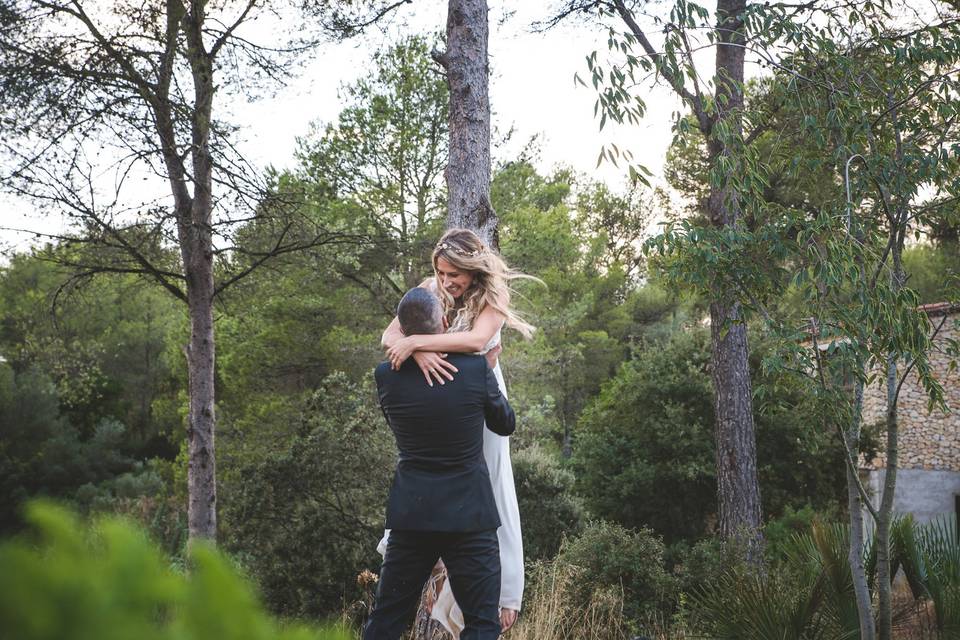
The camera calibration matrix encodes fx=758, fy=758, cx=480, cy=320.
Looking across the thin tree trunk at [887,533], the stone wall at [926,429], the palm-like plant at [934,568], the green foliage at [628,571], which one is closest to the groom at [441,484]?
the thin tree trunk at [887,533]

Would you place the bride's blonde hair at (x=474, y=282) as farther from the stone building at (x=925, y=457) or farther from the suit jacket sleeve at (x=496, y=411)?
the stone building at (x=925, y=457)

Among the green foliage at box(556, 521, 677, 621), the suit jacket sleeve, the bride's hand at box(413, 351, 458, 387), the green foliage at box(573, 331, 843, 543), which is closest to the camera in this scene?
the bride's hand at box(413, 351, 458, 387)

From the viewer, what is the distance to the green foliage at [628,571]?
28.6 ft

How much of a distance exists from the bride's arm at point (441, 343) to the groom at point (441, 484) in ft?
0.15

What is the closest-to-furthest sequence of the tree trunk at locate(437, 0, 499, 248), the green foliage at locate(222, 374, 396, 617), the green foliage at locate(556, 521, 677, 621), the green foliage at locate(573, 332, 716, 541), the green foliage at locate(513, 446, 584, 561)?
the tree trunk at locate(437, 0, 499, 248), the green foliage at locate(556, 521, 677, 621), the green foliage at locate(222, 374, 396, 617), the green foliage at locate(513, 446, 584, 561), the green foliage at locate(573, 332, 716, 541)

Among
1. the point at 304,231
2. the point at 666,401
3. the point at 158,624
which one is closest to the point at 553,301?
the point at 666,401

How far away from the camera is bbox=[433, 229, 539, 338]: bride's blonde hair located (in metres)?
3.71

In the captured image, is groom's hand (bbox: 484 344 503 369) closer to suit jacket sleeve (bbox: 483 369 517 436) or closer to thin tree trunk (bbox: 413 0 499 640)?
suit jacket sleeve (bbox: 483 369 517 436)

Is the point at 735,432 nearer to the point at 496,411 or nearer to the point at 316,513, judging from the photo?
the point at 316,513

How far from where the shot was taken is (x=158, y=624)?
0.42 meters

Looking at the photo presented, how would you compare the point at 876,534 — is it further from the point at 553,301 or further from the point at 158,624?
the point at 553,301

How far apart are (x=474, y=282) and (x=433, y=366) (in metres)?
0.79

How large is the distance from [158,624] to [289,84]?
1088 cm

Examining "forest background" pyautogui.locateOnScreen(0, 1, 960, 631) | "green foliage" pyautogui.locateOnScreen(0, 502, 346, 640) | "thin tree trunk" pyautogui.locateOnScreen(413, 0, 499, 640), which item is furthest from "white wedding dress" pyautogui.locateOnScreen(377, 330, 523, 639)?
"green foliage" pyautogui.locateOnScreen(0, 502, 346, 640)
